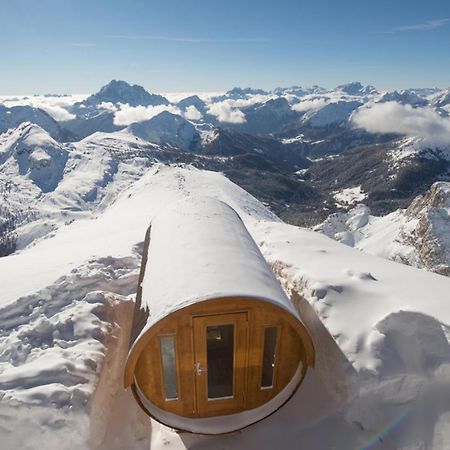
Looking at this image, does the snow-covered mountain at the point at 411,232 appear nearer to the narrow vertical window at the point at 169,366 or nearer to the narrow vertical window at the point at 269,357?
the narrow vertical window at the point at 269,357

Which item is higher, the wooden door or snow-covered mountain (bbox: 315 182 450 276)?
the wooden door

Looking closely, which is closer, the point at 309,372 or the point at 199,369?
the point at 199,369

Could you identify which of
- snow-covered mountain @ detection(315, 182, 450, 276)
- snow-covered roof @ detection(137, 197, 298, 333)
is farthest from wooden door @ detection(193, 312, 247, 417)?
→ snow-covered mountain @ detection(315, 182, 450, 276)

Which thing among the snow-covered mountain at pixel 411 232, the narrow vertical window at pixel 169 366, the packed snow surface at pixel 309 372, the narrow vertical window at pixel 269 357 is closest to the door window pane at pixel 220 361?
the narrow vertical window at pixel 269 357

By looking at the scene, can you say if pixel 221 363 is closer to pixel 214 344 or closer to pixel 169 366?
pixel 214 344

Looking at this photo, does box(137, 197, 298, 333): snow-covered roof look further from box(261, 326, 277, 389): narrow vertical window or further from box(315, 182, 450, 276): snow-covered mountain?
box(315, 182, 450, 276): snow-covered mountain

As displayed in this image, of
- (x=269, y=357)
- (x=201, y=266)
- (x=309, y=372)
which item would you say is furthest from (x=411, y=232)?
(x=201, y=266)

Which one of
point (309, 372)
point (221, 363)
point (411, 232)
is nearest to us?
point (221, 363)
